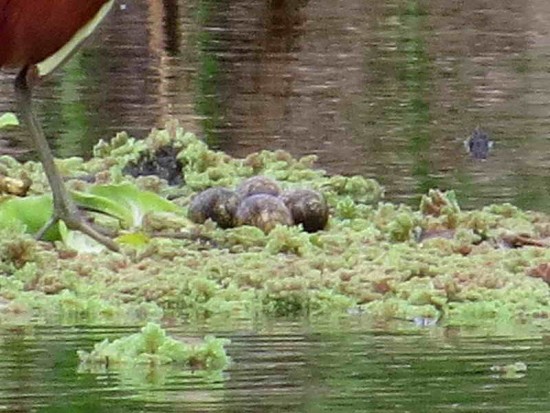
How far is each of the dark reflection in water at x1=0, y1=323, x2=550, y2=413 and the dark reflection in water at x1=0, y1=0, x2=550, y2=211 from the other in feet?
9.37

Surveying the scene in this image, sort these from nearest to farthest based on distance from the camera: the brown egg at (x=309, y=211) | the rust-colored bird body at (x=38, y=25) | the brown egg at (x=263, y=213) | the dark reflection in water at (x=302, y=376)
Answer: the dark reflection in water at (x=302, y=376), the rust-colored bird body at (x=38, y=25), the brown egg at (x=263, y=213), the brown egg at (x=309, y=211)

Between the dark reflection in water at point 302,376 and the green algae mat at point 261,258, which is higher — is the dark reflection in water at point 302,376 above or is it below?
above

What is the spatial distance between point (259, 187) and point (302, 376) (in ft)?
9.52

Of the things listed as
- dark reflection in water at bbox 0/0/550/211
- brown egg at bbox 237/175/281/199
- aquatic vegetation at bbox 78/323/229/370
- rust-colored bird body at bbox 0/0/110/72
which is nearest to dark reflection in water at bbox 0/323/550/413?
aquatic vegetation at bbox 78/323/229/370

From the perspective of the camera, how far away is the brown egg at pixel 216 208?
691 cm

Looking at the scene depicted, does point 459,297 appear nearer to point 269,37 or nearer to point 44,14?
point 44,14

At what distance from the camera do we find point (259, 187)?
705cm

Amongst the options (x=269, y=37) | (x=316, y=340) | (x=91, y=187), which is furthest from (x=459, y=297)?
(x=269, y=37)

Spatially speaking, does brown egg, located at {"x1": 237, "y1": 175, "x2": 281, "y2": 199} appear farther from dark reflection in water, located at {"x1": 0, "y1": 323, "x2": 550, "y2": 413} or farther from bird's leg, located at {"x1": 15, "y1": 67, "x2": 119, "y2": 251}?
dark reflection in water, located at {"x1": 0, "y1": 323, "x2": 550, "y2": 413}

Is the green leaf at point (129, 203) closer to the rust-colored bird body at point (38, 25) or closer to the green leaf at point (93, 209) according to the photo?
the green leaf at point (93, 209)

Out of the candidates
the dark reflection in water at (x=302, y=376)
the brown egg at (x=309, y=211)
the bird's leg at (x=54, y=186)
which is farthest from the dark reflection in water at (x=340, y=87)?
the dark reflection in water at (x=302, y=376)

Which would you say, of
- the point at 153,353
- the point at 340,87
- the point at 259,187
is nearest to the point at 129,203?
the point at 259,187

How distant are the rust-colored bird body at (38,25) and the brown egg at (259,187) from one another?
85 cm

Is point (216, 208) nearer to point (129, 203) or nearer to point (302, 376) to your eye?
point (129, 203)
